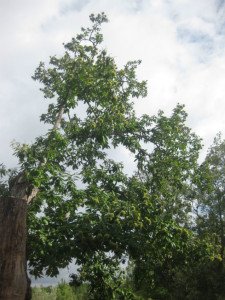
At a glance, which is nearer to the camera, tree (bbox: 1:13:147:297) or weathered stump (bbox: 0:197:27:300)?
weathered stump (bbox: 0:197:27:300)

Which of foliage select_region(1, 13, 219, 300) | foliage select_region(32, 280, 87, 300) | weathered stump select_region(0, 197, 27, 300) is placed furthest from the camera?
foliage select_region(32, 280, 87, 300)

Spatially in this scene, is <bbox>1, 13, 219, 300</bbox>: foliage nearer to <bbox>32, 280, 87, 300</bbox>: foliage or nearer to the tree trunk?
the tree trunk

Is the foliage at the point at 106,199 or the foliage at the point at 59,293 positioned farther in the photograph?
the foliage at the point at 59,293

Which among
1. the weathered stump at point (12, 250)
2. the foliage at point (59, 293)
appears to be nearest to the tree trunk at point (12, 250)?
the weathered stump at point (12, 250)

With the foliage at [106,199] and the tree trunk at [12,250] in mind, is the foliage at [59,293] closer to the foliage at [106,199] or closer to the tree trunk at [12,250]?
the foliage at [106,199]

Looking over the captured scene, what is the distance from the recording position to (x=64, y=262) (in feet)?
23.6

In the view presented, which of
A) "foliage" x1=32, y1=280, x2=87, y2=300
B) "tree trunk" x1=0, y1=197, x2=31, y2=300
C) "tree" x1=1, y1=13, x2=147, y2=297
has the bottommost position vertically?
"foliage" x1=32, y1=280, x2=87, y2=300

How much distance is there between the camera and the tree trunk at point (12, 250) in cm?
255

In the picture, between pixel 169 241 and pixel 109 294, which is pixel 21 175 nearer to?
pixel 109 294

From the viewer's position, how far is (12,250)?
2.71 m

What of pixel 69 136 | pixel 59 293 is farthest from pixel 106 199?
pixel 59 293

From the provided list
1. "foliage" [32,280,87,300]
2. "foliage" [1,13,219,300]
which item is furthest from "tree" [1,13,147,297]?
"foliage" [32,280,87,300]

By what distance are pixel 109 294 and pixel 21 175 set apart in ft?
15.1

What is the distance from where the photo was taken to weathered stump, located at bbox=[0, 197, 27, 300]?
100 inches
